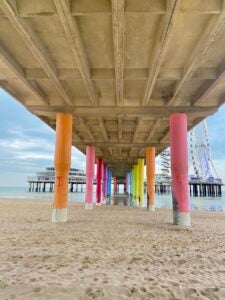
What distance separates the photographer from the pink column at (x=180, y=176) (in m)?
11.5

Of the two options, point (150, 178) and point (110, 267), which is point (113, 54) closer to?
point (110, 267)

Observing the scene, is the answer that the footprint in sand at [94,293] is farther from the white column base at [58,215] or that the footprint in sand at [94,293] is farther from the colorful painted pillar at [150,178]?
the colorful painted pillar at [150,178]

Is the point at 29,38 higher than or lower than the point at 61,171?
higher

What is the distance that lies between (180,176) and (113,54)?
20.4ft

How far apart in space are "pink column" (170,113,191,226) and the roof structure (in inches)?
50.4

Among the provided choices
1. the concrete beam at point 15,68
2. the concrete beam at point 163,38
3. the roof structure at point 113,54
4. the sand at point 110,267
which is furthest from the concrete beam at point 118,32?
the sand at point 110,267

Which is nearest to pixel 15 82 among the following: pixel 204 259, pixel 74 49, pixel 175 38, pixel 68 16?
pixel 74 49

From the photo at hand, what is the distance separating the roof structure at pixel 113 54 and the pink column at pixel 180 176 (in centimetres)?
128

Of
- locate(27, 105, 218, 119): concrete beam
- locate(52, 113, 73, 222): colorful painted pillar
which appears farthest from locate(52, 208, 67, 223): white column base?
locate(27, 105, 218, 119): concrete beam

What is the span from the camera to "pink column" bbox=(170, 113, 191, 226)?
1154 cm

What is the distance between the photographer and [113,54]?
26.2 ft

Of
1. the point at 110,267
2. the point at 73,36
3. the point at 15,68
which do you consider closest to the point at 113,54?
the point at 73,36

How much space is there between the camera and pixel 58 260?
5508 mm

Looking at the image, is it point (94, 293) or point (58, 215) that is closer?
point (94, 293)
